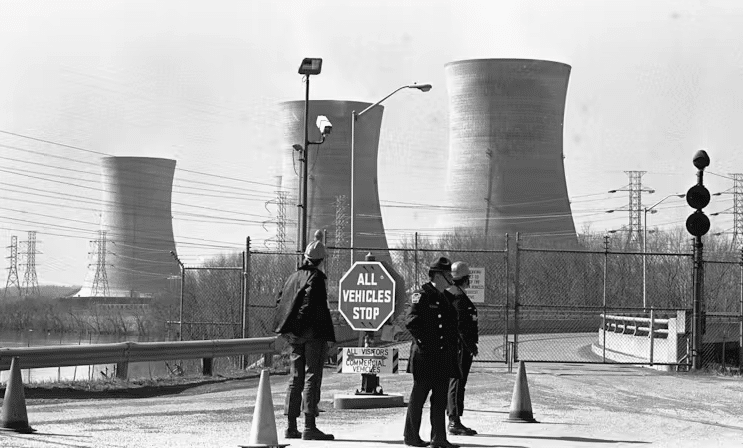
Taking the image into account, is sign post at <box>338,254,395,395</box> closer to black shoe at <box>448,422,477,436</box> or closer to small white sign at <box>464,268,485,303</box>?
black shoe at <box>448,422,477,436</box>

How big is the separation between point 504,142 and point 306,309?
36126 millimetres

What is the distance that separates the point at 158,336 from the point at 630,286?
33.6m

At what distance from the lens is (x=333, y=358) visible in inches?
801

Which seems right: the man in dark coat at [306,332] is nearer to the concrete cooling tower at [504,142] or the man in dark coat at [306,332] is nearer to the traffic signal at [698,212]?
the traffic signal at [698,212]

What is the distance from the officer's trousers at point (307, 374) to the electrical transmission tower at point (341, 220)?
43.3 meters

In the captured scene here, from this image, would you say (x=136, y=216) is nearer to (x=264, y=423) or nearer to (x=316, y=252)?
(x=316, y=252)

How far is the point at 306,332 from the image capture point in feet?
33.1

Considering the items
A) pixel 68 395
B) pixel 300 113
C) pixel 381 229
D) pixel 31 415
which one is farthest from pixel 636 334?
pixel 381 229

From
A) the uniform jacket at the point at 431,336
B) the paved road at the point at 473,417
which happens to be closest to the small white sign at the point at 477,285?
the paved road at the point at 473,417

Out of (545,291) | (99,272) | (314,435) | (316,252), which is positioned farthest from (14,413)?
(99,272)

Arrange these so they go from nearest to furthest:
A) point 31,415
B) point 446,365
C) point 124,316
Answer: point 446,365, point 31,415, point 124,316

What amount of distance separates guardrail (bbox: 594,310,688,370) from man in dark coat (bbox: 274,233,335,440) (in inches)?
409

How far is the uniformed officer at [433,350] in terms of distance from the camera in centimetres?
934

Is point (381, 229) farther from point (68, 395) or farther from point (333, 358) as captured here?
point (68, 395)
